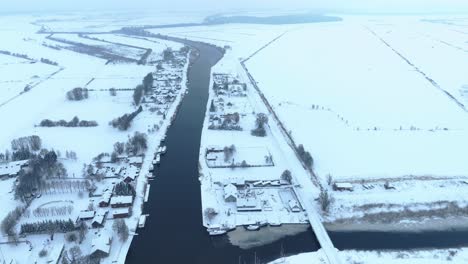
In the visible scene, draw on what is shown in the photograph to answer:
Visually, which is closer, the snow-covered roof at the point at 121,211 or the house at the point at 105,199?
the snow-covered roof at the point at 121,211

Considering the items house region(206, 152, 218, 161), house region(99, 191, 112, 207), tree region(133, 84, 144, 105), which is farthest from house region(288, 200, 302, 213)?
tree region(133, 84, 144, 105)

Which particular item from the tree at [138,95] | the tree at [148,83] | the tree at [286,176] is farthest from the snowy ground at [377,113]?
the tree at [138,95]

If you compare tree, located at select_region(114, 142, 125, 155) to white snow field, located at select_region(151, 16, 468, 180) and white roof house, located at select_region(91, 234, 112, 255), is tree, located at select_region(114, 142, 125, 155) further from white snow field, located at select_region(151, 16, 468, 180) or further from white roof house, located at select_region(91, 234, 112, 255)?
white snow field, located at select_region(151, 16, 468, 180)

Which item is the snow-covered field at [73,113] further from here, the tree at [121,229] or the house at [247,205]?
the house at [247,205]

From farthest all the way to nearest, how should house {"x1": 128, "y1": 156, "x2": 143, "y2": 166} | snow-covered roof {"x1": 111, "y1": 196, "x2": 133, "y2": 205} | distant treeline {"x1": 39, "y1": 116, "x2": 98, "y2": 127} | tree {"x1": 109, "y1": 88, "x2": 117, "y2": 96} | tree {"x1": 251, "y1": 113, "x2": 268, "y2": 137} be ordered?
tree {"x1": 109, "y1": 88, "x2": 117, "y2": 96} < distant treeline {"x1": 39, "y1": 116, "x2": 98, "y2": 127} < tree {"x1": 251, "y1": 113, "x2": 268, "y2": 137} < house {"x1": 128, "y1": 156, "x2": 143, "y2": 166} < snow-covered roof {"x1": 111, "y1": 196, "x2": 133, "y2": 205}

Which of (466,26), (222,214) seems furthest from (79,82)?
(466,26)

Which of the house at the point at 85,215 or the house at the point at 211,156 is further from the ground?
the house at the point at 211,156

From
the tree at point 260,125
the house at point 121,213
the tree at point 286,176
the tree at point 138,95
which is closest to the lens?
the house at point 121,213

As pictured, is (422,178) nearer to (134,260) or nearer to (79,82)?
(134,260)

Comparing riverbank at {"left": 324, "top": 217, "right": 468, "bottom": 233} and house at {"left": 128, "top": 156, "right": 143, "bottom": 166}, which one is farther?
house at {"left": 128, "top": 156, "right": 143, "bottom": 166}
